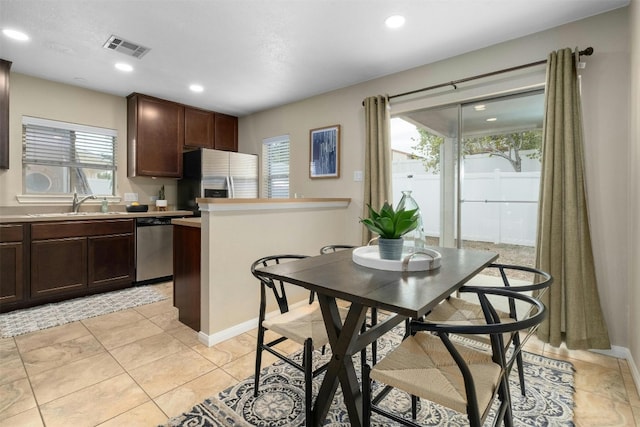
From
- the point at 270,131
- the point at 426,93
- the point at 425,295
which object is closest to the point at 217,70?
the point at 270,131

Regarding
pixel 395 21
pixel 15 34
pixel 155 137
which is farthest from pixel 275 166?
pixel 15 34

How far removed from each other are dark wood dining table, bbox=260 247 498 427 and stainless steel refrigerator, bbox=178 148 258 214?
10.7 ft

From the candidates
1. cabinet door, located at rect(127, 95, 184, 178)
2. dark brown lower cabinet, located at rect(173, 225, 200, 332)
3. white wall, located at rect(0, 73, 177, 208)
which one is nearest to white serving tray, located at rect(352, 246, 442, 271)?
dark brown lower cabinet, located at rect(173, 225, 200, 332)

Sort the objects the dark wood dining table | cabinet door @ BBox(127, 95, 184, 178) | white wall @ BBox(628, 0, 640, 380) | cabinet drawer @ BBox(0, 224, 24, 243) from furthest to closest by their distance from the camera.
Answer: cabinet door @ BBox(127, 95, 184, 178), cabinet drawer @ BBox(0, 224, 24, 243), white wall @ BBox(628, 0, 640, 380), the dark wood dining table

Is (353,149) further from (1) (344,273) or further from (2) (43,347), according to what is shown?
(2) (43,347)

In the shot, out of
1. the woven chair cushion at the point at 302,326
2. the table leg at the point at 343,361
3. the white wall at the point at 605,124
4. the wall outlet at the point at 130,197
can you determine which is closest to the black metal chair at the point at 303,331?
the woven chair cushion at the point at 302,326

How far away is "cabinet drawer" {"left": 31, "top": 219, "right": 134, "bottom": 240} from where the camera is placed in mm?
3189

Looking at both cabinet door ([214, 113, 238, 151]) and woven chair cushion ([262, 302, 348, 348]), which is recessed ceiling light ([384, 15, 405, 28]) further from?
cabinet door ([214, 113, 238, 151])

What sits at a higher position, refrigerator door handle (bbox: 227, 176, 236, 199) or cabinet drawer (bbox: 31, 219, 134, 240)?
refrigerator door handle (bbox: 227, 176, 236, 199)

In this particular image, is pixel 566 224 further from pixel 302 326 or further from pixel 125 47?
pixel 125 47

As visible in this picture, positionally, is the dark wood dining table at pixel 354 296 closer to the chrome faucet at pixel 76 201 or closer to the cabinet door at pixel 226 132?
the chrome faucet at pixel 76 201

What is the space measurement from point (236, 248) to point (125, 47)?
6.88 ft

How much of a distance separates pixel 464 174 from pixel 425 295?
87.3 inches

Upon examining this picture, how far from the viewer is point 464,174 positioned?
300cm
